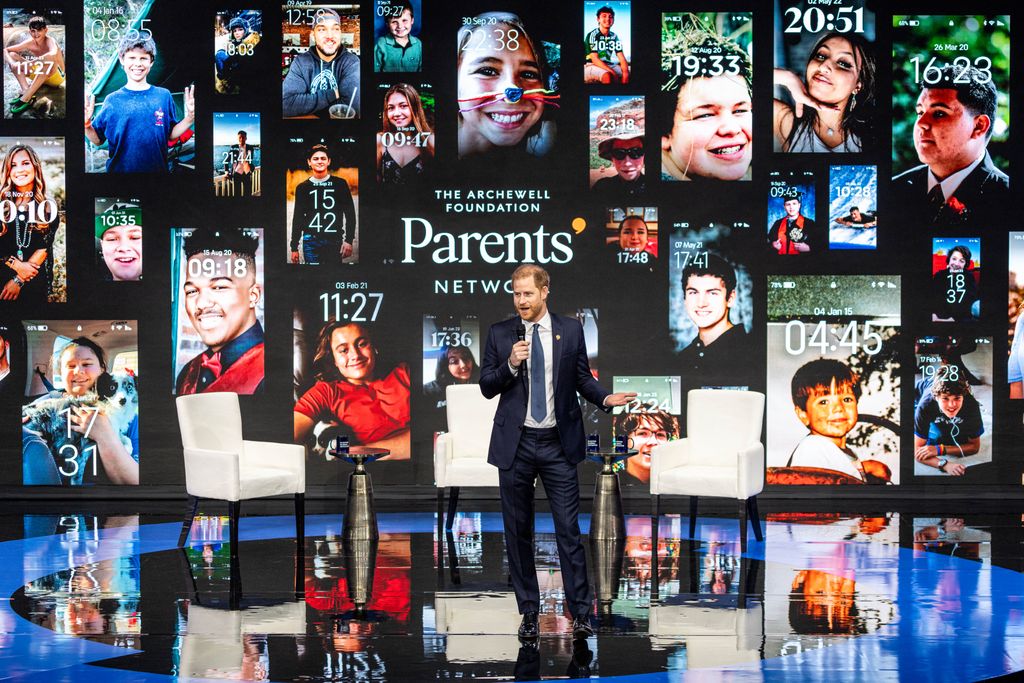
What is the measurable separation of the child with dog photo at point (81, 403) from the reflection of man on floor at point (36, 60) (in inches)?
75.7

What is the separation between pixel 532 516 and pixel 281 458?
2.93m

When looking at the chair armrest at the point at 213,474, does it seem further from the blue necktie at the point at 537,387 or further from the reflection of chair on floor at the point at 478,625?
the blue necktie at the point at 537,387

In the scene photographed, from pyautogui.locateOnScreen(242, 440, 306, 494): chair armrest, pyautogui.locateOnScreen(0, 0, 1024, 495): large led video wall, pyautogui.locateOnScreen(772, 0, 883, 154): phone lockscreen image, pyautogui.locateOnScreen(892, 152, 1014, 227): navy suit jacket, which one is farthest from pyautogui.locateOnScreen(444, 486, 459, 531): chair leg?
pyautogui.locateOnScreen(892, 152, 1014, 227): navy suit jacket

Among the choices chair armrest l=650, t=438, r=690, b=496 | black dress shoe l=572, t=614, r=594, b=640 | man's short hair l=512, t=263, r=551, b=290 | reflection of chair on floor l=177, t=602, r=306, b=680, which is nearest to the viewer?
reflection of chair on floor l=177, t=602, r=306, b=680

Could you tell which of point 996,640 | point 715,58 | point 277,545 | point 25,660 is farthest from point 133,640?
point 715,58

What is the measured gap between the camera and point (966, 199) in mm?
8992

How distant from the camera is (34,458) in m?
9.12

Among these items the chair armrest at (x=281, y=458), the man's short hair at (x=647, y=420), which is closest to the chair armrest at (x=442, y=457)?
the chair armrest at (x=281, y=458)

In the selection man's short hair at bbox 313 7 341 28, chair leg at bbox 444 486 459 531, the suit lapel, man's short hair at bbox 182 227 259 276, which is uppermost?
man's short hair at bbox 313 7 341 28

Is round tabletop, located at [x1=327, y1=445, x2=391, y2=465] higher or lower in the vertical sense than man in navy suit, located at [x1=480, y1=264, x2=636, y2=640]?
lower

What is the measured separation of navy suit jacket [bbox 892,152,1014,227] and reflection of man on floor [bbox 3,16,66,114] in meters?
6.73

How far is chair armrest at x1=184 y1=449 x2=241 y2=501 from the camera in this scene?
6.77 m

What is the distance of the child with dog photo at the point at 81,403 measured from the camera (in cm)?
905

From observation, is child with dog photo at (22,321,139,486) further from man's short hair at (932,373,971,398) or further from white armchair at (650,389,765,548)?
man's short hair at (932,373,971,398)
